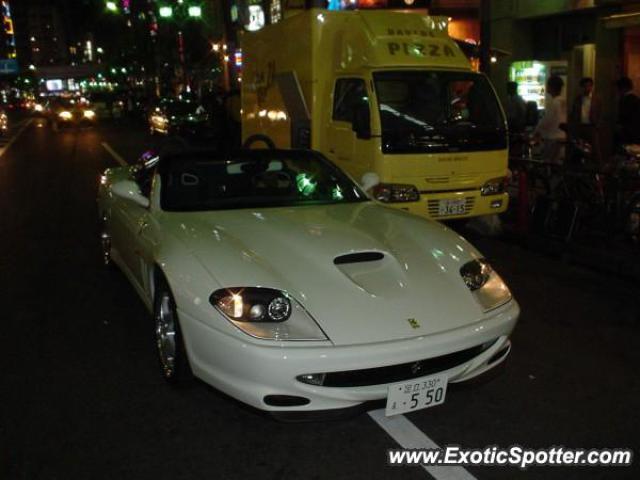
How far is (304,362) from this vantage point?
3.24m

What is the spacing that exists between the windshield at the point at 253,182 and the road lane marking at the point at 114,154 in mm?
13858

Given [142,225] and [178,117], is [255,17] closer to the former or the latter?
[178,117]

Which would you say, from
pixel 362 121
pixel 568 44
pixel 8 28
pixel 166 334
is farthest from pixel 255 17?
pixel 8 28

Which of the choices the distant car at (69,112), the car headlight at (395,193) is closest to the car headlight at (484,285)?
the car headlight at (395,193)

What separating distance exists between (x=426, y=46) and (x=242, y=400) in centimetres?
610

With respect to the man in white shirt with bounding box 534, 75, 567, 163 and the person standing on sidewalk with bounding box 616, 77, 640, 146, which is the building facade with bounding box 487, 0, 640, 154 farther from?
the man in white shirt with bounding box 534, 75, 567, 163

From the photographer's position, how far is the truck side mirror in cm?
768

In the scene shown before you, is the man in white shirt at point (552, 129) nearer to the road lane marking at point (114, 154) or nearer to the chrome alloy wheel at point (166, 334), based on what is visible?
the chrome alloy wheel at point (166, 334)

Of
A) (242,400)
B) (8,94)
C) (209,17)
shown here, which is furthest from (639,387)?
(8,94)

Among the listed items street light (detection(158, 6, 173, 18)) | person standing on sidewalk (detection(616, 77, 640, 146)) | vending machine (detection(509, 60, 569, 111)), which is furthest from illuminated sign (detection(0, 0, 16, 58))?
person standing on sidewalk (detection(616, 77, 640, 146))

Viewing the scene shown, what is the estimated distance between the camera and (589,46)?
13.7 metres

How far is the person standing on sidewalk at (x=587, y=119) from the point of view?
10008 mm

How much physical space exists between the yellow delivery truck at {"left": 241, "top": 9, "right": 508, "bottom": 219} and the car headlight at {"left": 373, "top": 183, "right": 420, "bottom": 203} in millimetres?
11

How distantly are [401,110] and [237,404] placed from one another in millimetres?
5192
